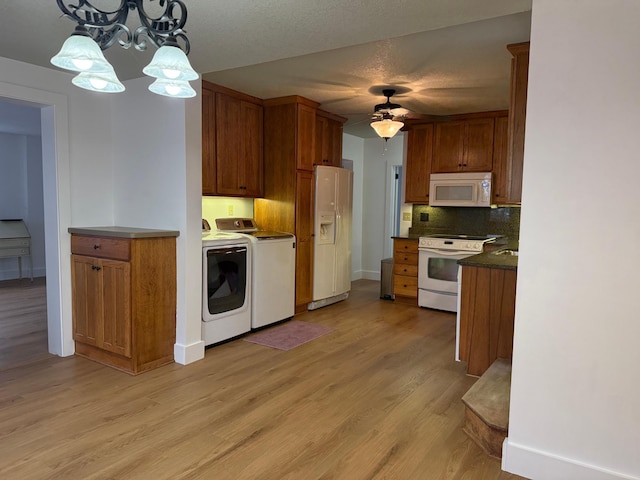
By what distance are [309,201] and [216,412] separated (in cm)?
277

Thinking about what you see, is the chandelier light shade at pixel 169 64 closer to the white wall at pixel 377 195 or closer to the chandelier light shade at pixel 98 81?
the chandelier light shade at pixel 98 81

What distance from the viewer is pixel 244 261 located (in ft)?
13.1

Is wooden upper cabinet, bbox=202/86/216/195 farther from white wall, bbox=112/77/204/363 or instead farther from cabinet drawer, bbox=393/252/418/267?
cabinet drawer, bbox=393/252/418/267

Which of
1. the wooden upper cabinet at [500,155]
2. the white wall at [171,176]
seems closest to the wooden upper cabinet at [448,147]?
the wooden upper cabinet at [500,155]

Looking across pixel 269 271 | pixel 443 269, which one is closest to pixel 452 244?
pixel 443 269

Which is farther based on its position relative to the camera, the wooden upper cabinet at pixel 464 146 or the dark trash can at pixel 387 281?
the dark trash can at pixel 387 281

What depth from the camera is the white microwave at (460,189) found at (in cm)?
517

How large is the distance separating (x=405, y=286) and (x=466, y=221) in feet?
3.79

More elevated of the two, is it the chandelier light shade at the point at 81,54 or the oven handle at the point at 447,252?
the chandelier light shade at the point at 81,54

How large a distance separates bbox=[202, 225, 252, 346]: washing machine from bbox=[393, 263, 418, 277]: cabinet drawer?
220cm

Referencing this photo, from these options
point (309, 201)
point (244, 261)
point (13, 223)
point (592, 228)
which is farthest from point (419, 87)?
point (13, 223)

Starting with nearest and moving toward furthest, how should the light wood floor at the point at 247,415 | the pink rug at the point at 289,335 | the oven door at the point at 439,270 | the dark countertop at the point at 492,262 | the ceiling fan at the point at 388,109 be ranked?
1. the light wood floor at the point at 247,415
2. the dark countertop at the point at 492,262
3. the pink rug at the point at 289,335
4. the ceiling fan at the point at 388,109
5. the oven door at the point at 439,270

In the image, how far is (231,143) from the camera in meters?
4.45

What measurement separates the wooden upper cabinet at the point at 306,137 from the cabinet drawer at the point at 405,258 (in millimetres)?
1610
